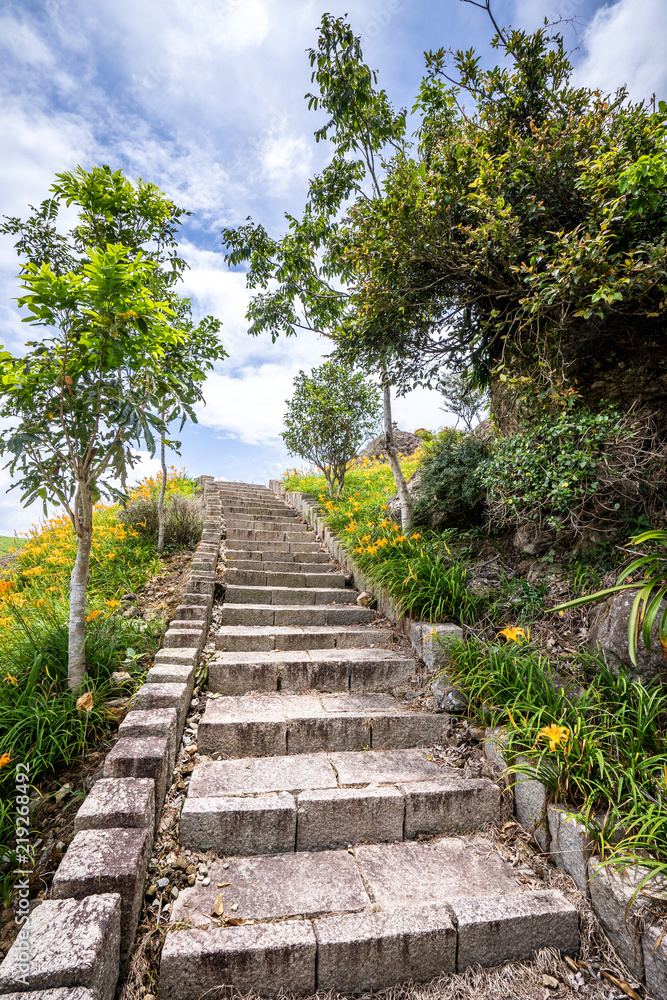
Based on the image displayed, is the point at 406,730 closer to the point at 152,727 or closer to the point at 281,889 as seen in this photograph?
the point at 281,889

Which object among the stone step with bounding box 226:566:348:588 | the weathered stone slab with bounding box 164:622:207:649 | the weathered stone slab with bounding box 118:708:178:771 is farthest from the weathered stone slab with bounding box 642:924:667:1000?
the stone step with bounding box 226:566:348:588

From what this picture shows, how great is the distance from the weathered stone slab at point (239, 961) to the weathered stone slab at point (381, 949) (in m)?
0.08

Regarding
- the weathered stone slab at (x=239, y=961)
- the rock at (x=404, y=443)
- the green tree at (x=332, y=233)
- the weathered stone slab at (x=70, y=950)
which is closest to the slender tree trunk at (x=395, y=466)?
the green tree at (x=332, y=233)

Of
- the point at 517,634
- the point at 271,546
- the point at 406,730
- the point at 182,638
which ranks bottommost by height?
the point at 406,730

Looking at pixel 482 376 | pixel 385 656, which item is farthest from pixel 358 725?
pixel 482 376

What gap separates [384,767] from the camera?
2.85 meters

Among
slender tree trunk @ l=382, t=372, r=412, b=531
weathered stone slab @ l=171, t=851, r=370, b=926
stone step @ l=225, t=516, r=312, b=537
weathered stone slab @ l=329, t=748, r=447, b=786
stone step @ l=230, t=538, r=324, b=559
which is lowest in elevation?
weathered stone slab @ l=171, t=851, r=370, b=926

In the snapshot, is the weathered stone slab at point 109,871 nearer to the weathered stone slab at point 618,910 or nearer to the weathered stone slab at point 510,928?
the weathered stone slab at point 510,928

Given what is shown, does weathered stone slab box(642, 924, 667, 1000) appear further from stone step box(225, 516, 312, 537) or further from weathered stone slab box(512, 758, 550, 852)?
stone step box(225, 516, 312, 537)

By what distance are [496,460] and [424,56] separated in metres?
4.26

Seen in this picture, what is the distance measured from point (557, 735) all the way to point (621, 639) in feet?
3.10

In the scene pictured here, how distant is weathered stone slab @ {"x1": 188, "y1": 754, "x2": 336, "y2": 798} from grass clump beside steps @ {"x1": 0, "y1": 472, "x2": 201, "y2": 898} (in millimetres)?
794

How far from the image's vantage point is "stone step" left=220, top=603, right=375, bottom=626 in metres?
4.51

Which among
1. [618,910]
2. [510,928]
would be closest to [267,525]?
[510,928]
